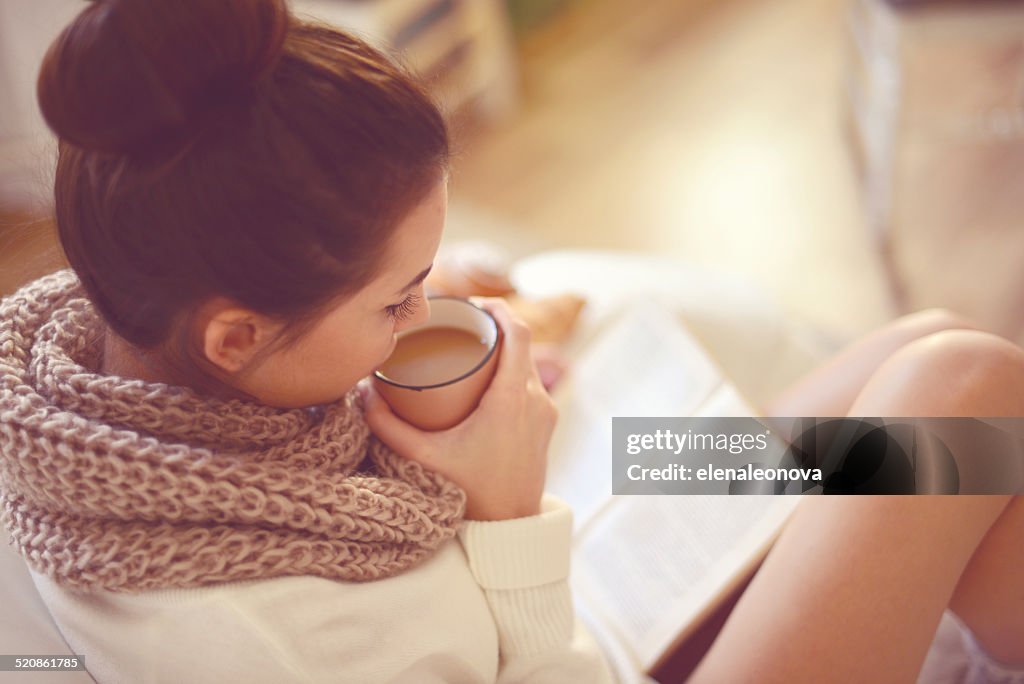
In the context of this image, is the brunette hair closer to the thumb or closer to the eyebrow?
the eyebrow

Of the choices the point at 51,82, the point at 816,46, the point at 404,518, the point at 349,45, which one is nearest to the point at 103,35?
the point at 51,82

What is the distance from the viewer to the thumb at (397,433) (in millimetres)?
742

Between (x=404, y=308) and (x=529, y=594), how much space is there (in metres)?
0.26

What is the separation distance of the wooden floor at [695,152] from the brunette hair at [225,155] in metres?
1.31

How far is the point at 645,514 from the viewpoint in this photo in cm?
103

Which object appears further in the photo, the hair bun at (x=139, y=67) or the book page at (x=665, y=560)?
the book page at (x=665, y=560)

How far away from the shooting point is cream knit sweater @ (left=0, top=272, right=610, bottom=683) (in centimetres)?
62

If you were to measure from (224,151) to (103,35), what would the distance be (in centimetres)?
9

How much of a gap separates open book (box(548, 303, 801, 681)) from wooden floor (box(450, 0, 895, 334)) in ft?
2.27

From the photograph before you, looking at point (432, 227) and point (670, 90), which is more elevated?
point (432, 227)

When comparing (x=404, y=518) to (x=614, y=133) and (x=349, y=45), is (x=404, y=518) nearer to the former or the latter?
(x=349, y=45)

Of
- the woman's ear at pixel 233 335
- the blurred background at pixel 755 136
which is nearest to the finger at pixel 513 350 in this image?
the woman's ear at pixel 233 335

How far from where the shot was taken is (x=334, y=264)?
61 cm
